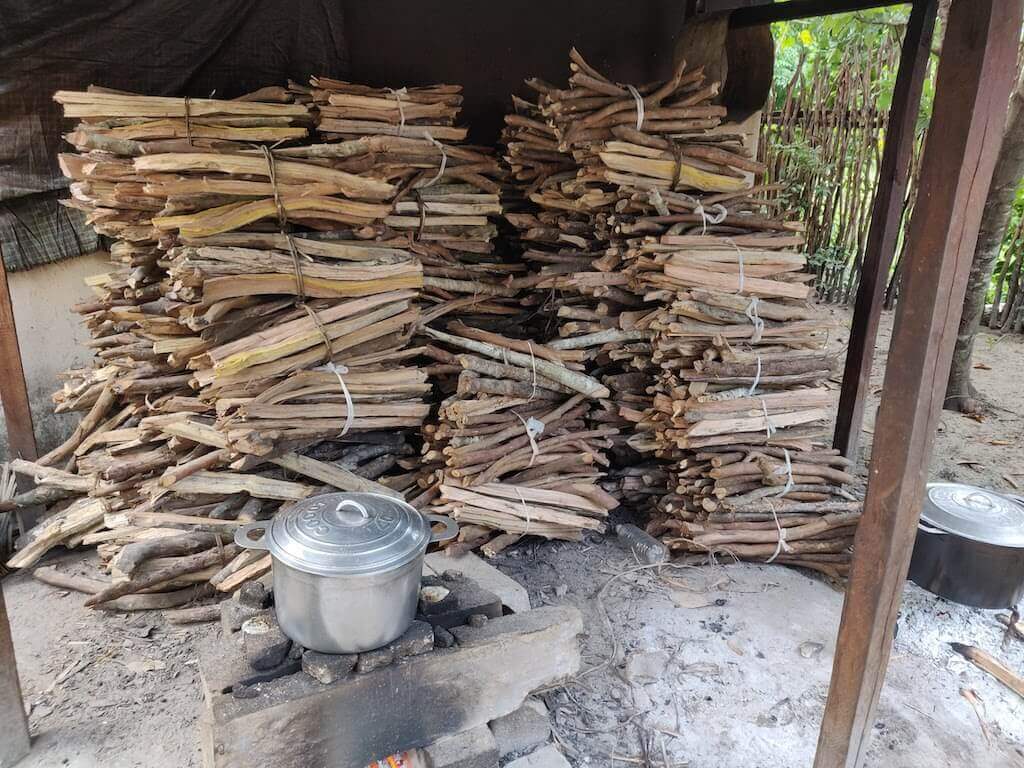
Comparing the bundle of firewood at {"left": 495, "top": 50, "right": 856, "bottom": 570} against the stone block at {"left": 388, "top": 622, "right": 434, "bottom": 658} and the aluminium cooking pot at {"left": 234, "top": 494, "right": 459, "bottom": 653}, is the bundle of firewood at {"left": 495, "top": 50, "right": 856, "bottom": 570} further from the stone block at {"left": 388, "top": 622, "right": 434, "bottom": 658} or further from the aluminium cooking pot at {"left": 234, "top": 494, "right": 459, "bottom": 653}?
the aluminium cooking pot at {"left": 234, "top": 494, "right": 459, "bottom": 653}

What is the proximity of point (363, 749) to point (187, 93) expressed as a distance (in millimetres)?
4402

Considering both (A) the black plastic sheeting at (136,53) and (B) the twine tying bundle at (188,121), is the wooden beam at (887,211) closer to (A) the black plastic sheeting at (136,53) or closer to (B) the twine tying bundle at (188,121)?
(A) the black plastic sheeting at (136,53)

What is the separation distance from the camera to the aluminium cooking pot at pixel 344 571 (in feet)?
8.25

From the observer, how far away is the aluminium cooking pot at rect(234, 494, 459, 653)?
2516mm

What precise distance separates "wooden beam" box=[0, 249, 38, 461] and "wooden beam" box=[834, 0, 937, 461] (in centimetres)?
598

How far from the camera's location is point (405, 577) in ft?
8.69

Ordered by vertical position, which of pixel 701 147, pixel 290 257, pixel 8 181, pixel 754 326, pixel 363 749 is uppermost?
pixel 701 147

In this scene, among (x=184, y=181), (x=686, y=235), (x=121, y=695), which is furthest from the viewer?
(x=686, y=235)

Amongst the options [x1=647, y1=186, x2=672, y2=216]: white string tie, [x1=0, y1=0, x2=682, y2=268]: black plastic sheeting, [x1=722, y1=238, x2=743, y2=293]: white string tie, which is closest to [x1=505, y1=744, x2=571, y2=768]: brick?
[x1=722, y1=238, x2=743, y2=293]: white string tie

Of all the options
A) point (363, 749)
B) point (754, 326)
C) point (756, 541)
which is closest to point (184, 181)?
point (363, 749)

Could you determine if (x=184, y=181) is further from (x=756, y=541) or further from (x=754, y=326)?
(x=756, y=541)

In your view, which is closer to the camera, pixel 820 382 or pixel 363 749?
pixel 363 749

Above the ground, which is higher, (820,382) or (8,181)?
(8,181)

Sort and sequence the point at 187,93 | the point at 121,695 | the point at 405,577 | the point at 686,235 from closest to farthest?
1. the point at 405,577
2. the point at 121,695
3. the point at 686,235
4. the point at 187,93
